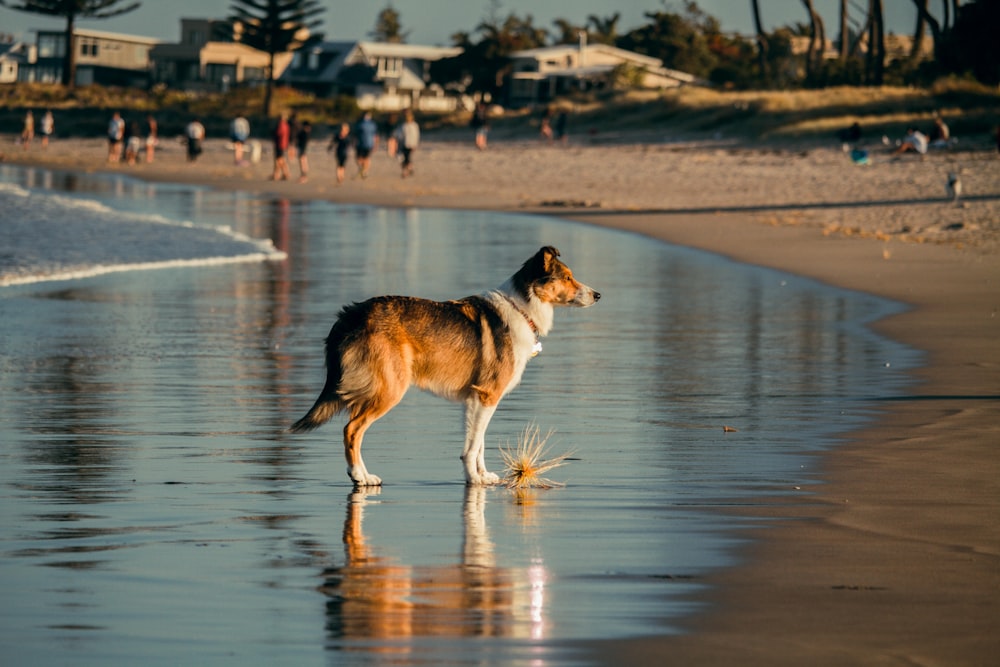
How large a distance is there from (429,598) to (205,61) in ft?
437

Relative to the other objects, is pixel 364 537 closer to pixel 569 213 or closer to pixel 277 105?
pixel 569 213

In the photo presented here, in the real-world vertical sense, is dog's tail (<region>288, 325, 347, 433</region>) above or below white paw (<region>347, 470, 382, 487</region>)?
above

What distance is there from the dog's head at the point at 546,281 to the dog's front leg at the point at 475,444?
65 centimetres

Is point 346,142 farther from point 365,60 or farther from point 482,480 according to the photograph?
point 365,60

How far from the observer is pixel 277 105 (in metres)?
101

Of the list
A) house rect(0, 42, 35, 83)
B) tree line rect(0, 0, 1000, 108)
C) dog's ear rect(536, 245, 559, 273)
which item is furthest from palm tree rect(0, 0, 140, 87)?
dog's ear rect(536, 245, 559, 273)

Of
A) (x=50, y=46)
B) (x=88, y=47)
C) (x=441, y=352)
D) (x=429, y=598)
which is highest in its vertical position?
(x=50, y=46)

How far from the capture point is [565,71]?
111 metres

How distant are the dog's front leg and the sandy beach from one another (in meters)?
1.48

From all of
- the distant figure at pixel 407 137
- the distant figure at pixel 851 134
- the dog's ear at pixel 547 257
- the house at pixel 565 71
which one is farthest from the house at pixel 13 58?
the dog's ear at pixel 547 257

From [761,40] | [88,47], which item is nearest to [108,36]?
[88,47]

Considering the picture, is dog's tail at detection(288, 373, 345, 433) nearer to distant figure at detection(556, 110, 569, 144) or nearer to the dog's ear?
the dog's ear

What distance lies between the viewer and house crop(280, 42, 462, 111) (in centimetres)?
12500

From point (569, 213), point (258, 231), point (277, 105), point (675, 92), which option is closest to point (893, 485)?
point (258, 231)
